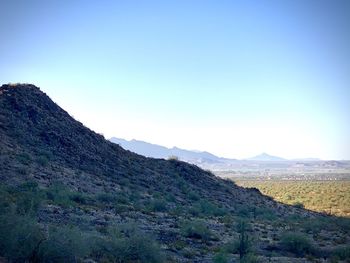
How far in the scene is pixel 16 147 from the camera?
3650 cm

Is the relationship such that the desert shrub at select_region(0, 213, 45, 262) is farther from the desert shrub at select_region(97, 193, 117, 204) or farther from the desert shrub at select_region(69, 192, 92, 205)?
the desert shrub at select_region(97, 193, 117, 204)

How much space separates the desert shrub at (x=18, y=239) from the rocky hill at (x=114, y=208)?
3 cm

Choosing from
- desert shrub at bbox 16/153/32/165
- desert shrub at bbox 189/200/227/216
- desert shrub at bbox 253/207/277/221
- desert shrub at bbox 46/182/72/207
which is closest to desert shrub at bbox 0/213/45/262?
desert shrub at bbox 46/182/72/207

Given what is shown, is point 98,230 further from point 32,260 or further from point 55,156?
point 55,156

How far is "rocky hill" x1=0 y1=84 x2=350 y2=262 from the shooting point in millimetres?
15281

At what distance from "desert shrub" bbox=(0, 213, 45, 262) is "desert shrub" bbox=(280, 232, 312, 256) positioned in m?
13.2

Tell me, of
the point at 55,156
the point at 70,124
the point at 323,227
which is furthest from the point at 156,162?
the point at 323,227

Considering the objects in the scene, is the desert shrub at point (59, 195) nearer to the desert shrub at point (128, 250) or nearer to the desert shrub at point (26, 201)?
the desert shrub at point (26, 201)

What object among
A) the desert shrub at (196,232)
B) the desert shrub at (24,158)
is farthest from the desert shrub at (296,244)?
the desert shrub at (24,158)

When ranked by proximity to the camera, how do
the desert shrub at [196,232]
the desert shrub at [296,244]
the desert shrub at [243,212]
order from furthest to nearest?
the desert shrub at [243,212] < the desert shrub at [196,232] < the desert shrub at [296,244]

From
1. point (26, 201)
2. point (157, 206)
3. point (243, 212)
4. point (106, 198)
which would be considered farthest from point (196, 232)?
point (243, 212)

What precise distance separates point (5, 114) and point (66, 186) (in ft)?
43.1

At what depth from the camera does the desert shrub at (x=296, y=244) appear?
21.6 metres

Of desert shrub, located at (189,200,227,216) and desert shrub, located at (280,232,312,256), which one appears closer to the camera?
desert shrub, located at (280,232,312,256)
